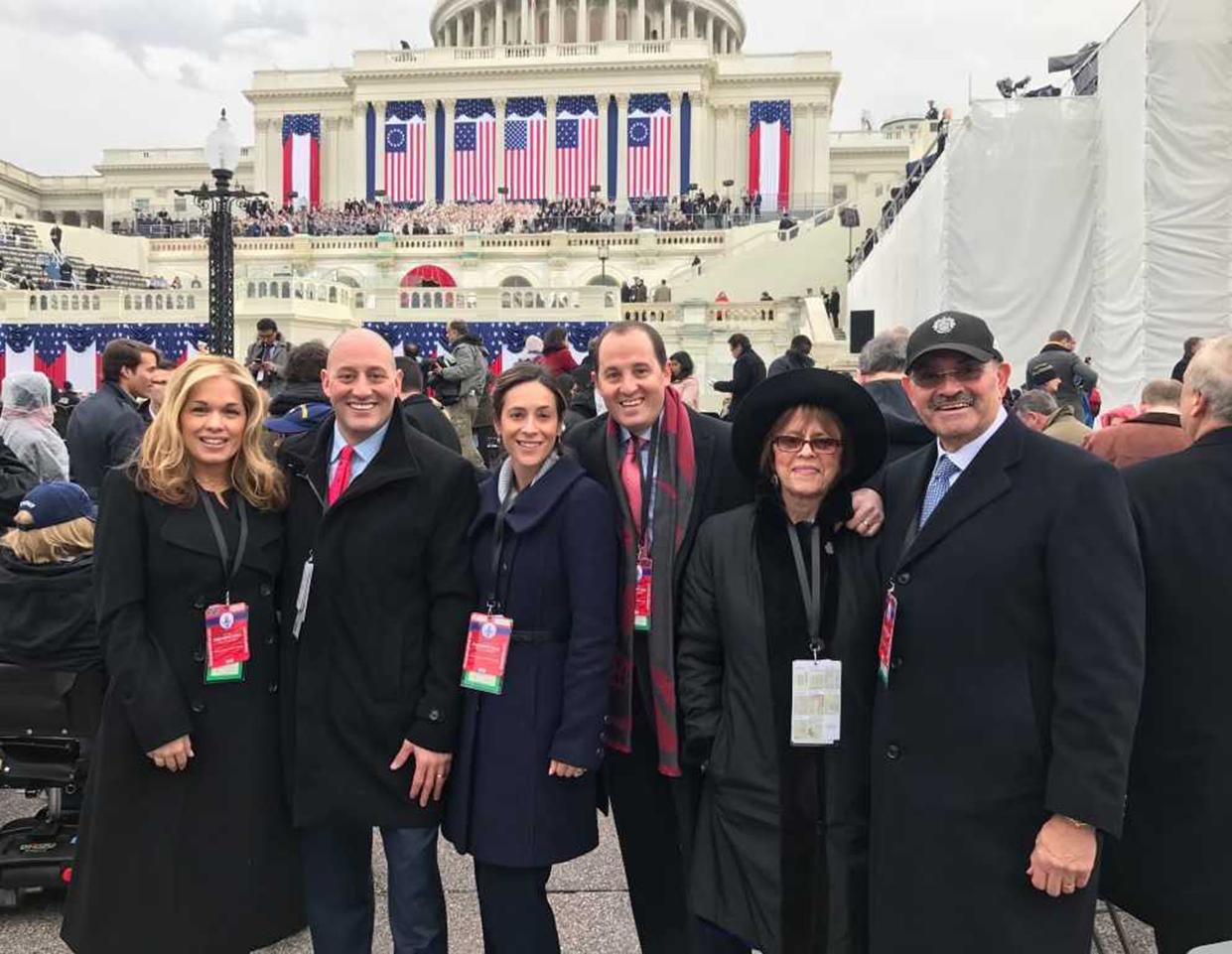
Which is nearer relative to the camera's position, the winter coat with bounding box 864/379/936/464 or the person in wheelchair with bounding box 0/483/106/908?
the person in wheelchair with bounding box 0/483/106/908

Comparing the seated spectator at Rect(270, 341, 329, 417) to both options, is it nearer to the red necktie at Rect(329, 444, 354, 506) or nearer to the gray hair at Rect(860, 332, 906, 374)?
the red necktie at Rect(329, 444, 354, 506)

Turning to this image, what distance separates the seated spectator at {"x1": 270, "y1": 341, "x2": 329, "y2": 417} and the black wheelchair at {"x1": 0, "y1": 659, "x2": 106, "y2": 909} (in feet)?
6.39

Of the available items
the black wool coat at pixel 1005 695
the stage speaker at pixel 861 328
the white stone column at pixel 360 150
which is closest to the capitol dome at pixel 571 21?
the white stone column at pixel 360 150

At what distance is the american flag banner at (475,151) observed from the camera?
55281 millimetres

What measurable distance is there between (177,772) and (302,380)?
287 centimetres

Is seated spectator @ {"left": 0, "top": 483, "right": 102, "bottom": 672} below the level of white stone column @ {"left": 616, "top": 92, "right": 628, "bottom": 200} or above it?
below

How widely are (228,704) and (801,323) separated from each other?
24.5 m

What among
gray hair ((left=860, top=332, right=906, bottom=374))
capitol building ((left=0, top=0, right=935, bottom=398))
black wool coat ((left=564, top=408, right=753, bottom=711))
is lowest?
black wool coat ((left=564, top=408, right=753, bottom=711))

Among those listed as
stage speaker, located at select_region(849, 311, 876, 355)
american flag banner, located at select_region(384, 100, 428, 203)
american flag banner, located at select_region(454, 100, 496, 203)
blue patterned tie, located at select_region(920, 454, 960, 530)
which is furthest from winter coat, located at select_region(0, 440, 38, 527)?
american flag banner, located at select_region(384, 100, 428, 203)

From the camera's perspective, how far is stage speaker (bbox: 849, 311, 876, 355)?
19.8m

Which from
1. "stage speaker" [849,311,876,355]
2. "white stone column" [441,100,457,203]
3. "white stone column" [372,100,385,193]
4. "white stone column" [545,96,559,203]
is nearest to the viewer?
"stage speaker" [849,311,876,355]

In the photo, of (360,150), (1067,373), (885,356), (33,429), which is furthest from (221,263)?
(360,150)

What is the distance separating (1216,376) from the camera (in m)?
2.97

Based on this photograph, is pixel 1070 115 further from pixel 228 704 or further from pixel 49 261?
pixel 49 261
